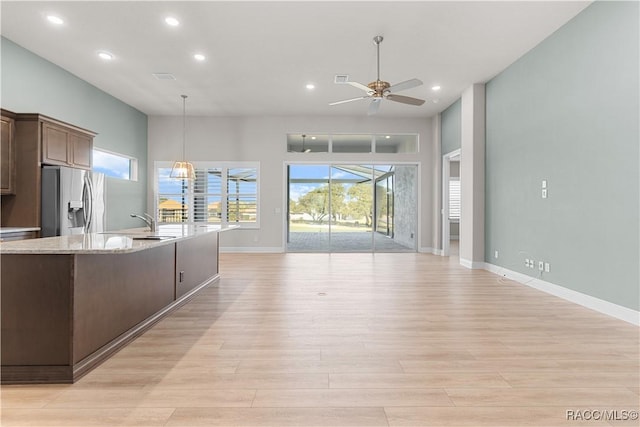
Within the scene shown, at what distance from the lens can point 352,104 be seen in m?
7.04

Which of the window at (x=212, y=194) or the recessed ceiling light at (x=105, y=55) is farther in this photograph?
the window at (x=212, y=194)

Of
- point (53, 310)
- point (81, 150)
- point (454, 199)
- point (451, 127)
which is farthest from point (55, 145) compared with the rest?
point (454, 199)

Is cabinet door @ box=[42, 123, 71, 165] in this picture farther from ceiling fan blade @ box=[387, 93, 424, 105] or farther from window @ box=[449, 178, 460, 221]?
window @ box=[449, 178, 460, 221]

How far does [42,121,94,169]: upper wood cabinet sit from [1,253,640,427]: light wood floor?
299 centimetres

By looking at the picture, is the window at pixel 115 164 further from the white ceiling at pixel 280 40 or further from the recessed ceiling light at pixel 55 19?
the recessed ceiling light at pixel 55 19

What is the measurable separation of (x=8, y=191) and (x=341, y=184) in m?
6.06

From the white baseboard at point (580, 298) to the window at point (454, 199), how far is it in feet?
20.1

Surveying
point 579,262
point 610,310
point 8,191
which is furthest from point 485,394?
point 8,191

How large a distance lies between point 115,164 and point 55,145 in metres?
2.72

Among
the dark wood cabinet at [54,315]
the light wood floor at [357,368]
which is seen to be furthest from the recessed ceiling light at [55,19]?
the light wood floor at [357,368]

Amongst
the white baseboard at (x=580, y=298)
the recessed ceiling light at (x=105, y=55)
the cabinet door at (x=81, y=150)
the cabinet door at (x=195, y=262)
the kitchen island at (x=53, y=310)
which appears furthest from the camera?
the cabinet door at (x=81, y=150)

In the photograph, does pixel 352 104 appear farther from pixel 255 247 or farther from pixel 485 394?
pixel 485 394

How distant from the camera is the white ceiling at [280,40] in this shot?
374 centimetres

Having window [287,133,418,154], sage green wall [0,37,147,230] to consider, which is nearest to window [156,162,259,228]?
sage green wall [0,37,147,230]
